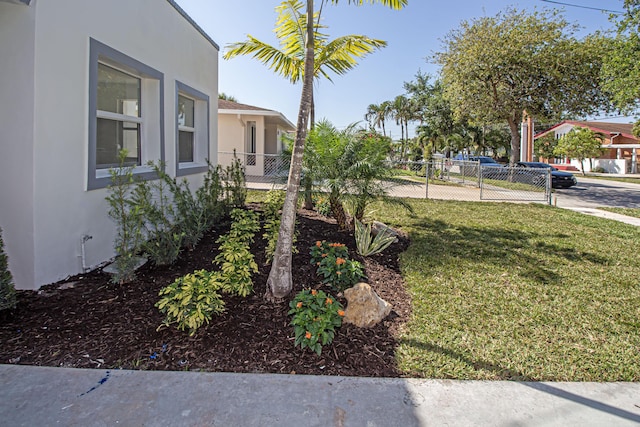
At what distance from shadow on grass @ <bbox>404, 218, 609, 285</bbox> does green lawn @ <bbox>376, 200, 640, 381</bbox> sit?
0.05 ft

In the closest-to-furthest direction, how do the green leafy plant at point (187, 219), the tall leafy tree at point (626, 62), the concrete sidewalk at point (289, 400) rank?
the concrete sidewalk at point (289, 400)
the green leafy plant at point (187, 219)
the tall leafy tree at point (626, 62)

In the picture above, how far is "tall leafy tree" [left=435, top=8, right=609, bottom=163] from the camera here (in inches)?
675

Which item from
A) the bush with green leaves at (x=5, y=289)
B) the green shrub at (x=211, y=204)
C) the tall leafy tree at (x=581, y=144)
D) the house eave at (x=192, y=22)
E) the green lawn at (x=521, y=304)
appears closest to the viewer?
the green lawn at (x=521, y=304)

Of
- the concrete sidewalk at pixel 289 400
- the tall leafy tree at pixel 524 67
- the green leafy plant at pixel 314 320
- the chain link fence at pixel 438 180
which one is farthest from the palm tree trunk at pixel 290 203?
the tall leafy tree at pixel 524 67

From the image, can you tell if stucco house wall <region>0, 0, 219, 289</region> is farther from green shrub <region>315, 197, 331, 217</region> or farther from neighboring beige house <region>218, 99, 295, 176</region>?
neighboring beige house <region>218, 99, 295, 176</region>

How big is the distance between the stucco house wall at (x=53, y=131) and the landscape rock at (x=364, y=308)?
2.90 m

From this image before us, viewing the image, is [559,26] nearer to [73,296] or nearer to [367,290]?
[367,290]

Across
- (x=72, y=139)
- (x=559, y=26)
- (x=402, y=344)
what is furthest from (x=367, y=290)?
(x=559, y=26)

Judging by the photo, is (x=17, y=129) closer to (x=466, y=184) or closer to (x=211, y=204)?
(x=211, y=204)

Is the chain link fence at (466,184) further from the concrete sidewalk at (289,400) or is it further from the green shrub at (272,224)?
the concrete sidewalk at (289,400)

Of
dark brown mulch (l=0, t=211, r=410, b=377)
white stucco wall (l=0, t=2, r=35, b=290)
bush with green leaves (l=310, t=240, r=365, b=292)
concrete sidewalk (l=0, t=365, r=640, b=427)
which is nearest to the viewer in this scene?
concrete sidewalk (l=0, t=365, r=640, b=427)

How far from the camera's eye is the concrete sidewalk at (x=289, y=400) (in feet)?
7.77

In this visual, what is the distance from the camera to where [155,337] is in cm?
321

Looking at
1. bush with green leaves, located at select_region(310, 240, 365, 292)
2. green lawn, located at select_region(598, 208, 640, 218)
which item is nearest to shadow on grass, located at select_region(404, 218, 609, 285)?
bush with green leaves, located at select_region(310, 240, 365, 292)
